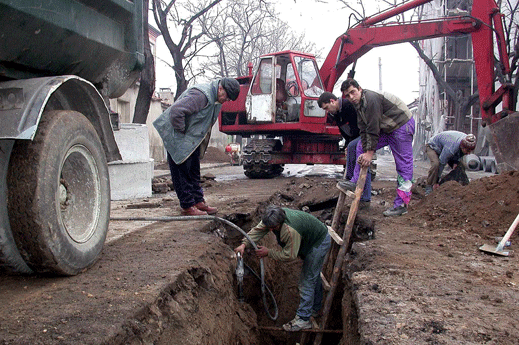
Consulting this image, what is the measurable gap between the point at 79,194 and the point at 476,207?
4140 mm

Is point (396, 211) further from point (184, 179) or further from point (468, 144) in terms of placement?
point (184, 179)

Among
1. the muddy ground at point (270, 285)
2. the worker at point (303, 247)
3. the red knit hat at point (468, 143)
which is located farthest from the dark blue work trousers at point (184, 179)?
the red knit hat at point (468, 143)

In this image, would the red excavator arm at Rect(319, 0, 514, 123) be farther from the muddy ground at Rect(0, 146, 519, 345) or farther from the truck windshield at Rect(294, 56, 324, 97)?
the muddy ground at Rect(0, 146, 519, 345)

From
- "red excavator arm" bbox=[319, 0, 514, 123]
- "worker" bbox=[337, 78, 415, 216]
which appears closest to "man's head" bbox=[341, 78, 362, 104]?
"worker" bbox=[337, 78, 415, 216]

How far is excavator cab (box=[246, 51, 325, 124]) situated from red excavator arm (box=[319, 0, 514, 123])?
2.19 feet

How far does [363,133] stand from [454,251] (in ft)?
6.11

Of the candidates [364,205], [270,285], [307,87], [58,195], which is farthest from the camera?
[307,87]

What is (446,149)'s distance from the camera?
666 centimetres

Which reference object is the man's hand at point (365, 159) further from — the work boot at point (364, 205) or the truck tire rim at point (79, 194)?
the truck tire rim at point (79, 194)

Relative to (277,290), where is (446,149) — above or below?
above

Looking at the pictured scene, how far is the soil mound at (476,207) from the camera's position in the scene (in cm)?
464

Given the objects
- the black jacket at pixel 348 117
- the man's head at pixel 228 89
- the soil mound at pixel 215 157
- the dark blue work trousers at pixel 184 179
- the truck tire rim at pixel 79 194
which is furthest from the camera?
the soil mound at pixel 215 157

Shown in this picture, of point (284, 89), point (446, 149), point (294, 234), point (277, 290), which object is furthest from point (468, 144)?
point (284, 89)

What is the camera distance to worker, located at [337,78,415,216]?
514 cm
